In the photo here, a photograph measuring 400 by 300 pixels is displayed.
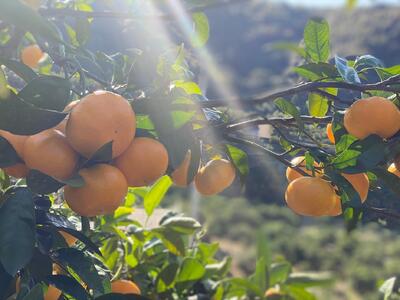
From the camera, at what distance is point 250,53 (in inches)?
377

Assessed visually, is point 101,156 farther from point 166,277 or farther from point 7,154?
point 166,277

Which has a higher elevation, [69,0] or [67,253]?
[69,0]

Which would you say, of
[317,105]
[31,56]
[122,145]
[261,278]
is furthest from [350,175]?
[31,56]

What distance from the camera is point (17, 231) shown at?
51 centimetres

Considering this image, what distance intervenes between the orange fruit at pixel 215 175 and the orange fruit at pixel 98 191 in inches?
7.8

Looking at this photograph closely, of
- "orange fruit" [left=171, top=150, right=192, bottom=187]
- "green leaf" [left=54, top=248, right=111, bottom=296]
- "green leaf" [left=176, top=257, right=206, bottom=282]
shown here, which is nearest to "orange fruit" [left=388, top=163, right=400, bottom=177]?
"orange fruit" [left=171, top=150, right=192, bottom=187]

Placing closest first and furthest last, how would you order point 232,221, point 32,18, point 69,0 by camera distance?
point 32,18 < point 69,0 < point 232,221

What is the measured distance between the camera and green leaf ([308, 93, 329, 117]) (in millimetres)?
768

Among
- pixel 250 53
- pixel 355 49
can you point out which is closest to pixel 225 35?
pixel 250 53

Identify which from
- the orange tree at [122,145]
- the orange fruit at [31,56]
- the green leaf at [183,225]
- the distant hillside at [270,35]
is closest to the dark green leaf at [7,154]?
the orange tree at [122,145]

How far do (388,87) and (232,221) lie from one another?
238 inches

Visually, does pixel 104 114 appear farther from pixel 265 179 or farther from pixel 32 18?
pixel 265 179

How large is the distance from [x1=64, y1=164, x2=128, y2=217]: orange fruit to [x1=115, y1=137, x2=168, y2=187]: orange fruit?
0.5 inches

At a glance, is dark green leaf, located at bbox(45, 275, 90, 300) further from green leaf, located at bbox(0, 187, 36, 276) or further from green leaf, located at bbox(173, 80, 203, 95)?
green leaf, located at bbox(173, 80, 203, 95)
